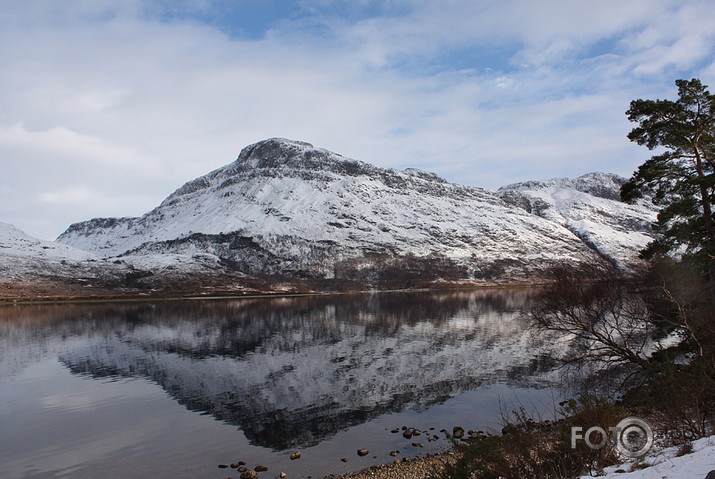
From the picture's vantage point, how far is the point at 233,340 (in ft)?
204

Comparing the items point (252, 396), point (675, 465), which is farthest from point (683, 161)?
point (252, 396)

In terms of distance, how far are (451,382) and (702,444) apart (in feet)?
81.2

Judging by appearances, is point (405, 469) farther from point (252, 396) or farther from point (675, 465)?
point (252, 396)

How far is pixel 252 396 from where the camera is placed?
1308 inches

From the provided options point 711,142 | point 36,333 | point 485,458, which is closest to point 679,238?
point 711,142

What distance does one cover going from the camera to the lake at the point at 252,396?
2198 cm

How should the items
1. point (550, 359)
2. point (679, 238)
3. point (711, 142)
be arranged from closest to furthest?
point (711, 142)
point (679, 238)
point (550, 359)

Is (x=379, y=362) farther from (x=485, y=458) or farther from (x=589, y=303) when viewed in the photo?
(x=485, y=458)

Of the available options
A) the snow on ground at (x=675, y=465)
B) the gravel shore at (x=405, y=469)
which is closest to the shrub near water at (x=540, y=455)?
the snow on ground at (x=675, y=465)

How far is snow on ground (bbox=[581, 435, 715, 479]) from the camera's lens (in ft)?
31.0

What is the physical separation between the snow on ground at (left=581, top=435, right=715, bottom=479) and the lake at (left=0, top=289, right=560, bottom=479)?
528 centimetres

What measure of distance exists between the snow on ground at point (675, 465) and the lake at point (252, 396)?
5.28 m

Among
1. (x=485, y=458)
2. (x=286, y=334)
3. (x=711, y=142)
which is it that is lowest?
(x=286, y=334)

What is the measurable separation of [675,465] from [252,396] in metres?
28.7
